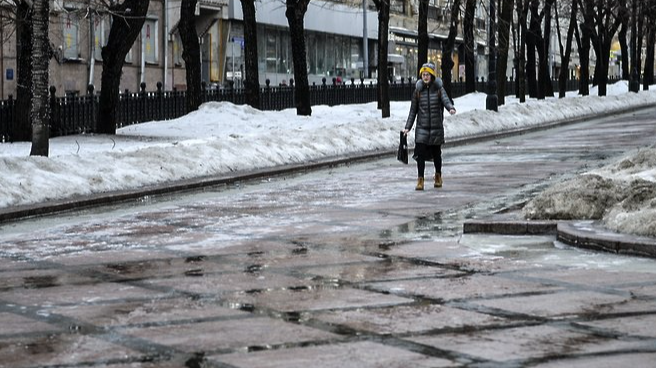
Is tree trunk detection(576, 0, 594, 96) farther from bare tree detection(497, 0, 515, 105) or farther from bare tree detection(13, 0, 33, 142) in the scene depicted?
bare tree detection(13, 0, 33, 142)

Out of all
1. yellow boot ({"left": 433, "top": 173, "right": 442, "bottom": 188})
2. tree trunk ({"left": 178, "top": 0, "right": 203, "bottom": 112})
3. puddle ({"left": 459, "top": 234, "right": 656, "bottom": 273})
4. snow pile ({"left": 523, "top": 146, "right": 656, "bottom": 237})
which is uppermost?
tree trunk ({"left": 178, "top": 0, "right": 203, "bottom": 112})

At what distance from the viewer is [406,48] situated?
9106 centimetres

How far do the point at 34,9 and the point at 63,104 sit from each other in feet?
28.3

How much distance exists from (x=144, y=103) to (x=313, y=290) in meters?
24.3

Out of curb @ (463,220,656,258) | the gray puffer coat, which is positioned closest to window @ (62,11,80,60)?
the gray puffer coat

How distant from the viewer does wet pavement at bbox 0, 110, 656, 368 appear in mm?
7637

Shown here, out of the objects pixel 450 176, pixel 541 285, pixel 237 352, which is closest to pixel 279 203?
pixel 450 176

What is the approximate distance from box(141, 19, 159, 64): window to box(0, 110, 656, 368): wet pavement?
40.9 meters

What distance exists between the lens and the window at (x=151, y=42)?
5771 centimetres

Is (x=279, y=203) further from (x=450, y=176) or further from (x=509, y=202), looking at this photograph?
(x=450, y=176)

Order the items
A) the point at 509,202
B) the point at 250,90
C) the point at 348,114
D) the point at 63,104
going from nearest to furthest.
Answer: the point at 509,202 → the point at 63,104 → the point at 250,90 → the point at 348,114

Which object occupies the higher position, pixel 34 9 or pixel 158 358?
pixel 34 9

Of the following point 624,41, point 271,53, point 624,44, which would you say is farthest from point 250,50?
point 624,41

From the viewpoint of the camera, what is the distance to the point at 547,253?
38.8 feet
